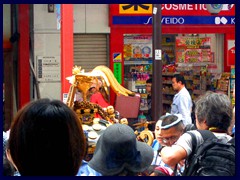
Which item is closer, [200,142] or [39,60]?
[200,142]

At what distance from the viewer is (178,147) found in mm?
2969

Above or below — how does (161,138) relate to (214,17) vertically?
below

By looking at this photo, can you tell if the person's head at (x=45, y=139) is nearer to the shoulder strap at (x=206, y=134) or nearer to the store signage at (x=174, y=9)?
the shoulder strap at (x=206, y=134)

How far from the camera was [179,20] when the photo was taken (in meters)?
11.3

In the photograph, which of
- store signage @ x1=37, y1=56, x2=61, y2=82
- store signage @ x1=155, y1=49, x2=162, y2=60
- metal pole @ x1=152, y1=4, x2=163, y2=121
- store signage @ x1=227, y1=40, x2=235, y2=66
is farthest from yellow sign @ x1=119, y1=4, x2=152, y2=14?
store signage @ x1=155, y1=49, x2=162, y2=60

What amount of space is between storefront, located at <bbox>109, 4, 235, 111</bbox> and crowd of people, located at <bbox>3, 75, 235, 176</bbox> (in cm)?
728

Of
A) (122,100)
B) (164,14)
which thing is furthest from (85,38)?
(122,100)

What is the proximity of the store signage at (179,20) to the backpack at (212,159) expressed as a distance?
8223mm

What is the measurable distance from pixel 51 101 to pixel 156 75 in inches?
245

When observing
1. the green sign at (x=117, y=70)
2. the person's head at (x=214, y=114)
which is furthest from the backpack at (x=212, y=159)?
the green sign at (x=117, y=70)

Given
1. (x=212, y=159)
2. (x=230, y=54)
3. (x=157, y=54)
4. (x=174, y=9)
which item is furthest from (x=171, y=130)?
(x=230, y=54)

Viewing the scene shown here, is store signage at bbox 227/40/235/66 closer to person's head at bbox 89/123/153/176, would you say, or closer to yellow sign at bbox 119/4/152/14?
yellow sign at bbox 119/4/152/14

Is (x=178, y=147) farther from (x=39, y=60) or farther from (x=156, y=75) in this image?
(x=39, y=60)

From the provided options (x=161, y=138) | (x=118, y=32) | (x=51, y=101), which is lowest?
(x=161, y=138)
